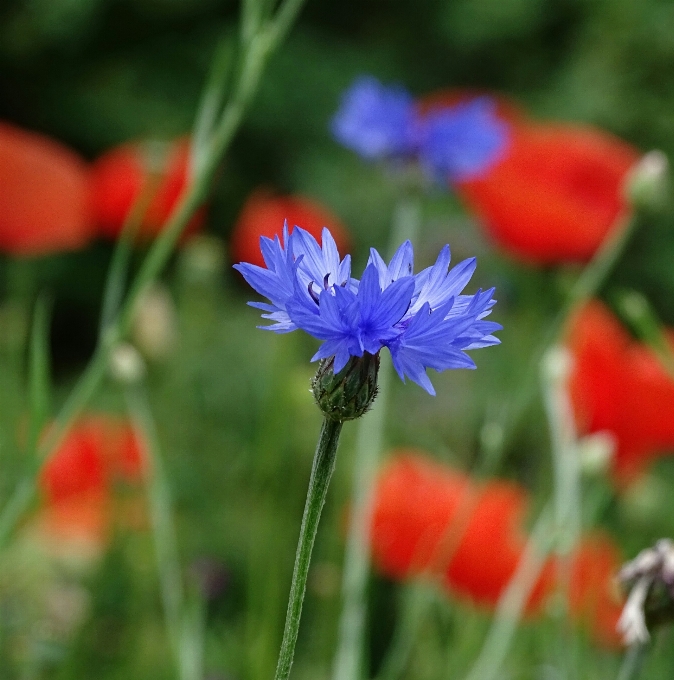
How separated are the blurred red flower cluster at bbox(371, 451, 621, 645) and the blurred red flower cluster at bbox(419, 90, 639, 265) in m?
0.21

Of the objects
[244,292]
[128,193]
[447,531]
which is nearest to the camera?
[447,531]

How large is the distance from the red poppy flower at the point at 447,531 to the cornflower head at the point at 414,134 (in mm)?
211

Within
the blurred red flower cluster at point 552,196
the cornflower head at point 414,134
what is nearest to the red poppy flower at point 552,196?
the blurred red flower cluster at point 552,196

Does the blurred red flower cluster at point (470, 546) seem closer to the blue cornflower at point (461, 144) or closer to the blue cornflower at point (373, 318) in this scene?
the blue cornflower at point (461, 144)

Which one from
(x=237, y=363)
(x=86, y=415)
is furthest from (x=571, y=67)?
(x=86, y=415)

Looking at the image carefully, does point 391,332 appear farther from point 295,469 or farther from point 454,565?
point 295,469

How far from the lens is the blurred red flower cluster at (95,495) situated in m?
0.70

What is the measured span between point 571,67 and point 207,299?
3.91 ft

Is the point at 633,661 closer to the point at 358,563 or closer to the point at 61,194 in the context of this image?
the point at 358,563

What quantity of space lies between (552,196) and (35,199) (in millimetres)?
409

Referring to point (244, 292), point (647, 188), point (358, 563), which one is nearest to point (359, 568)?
point (358, 563)

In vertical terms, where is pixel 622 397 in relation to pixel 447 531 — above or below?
above

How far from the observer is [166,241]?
426 millimetres

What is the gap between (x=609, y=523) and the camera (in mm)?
1236
